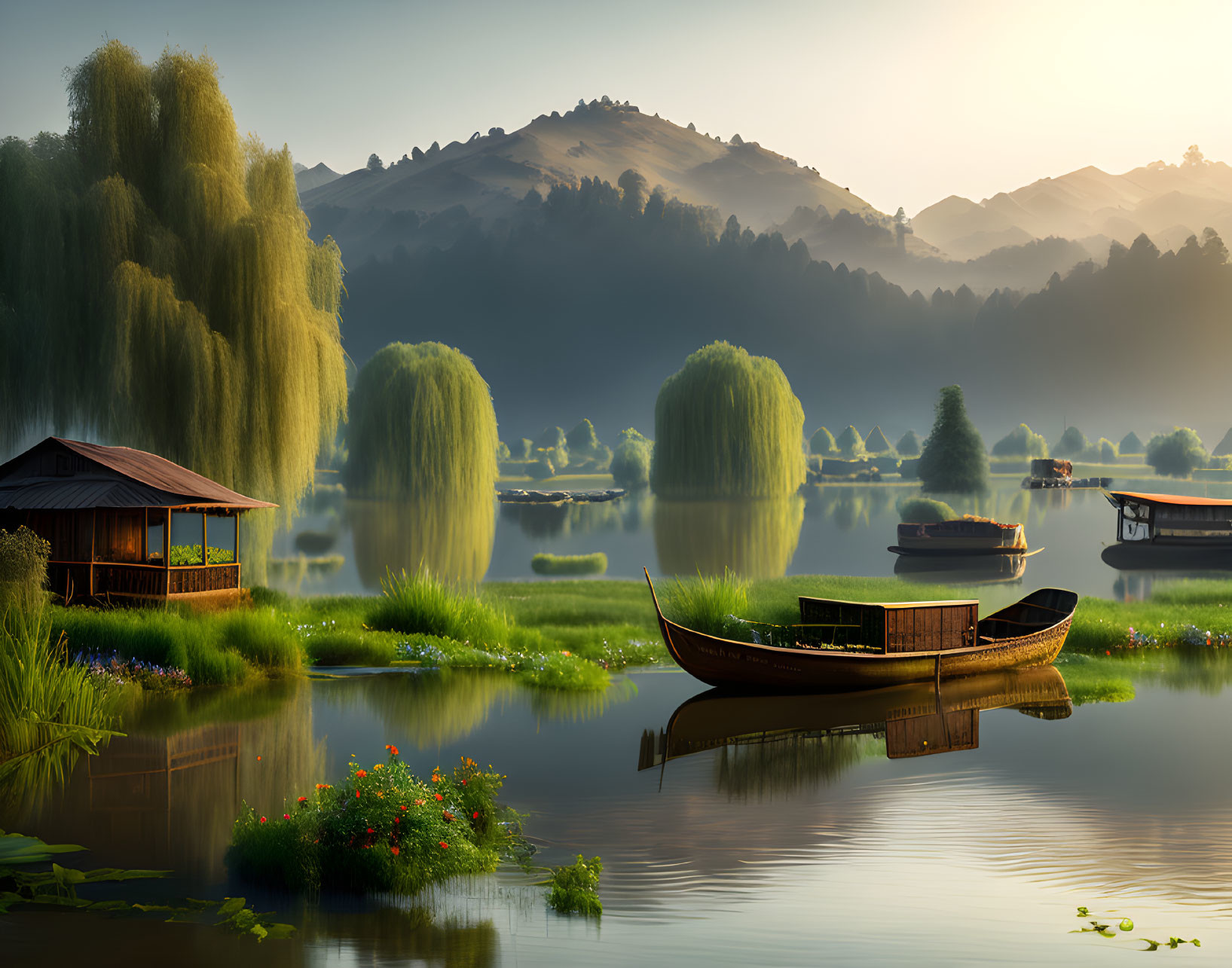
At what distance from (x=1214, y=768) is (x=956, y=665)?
533 centimetres

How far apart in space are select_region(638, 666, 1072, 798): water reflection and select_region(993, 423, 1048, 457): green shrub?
180594mm

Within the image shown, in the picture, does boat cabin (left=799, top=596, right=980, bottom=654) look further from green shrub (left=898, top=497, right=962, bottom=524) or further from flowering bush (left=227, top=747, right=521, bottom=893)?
green shrub (left=898, top=497, right=962, bottom=524)

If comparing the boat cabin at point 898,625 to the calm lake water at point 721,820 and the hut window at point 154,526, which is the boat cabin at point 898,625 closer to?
the calm lake water at point 721,820

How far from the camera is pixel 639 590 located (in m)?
30.4

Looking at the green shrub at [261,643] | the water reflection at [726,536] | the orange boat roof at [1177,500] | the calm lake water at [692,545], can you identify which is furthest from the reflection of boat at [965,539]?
the green shrub at [261,643]

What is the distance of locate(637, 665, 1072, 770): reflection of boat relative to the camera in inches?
559

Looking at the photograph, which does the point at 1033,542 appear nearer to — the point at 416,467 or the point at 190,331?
the point at 416,467

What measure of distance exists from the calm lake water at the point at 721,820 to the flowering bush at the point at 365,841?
0.25 metres

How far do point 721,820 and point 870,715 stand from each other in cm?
619

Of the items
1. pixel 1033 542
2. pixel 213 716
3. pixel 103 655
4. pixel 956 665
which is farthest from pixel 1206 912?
pixel 1033 542

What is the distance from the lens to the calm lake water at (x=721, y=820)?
7.33m

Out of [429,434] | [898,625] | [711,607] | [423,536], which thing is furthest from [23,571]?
[429,434]

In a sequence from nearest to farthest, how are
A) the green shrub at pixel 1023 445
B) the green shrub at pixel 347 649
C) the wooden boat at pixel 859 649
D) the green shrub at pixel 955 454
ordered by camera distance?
1. the wooden boat at pixel 859 649
2. the green shrub at pixel 347 649
3. the green shrub at pixel 955 454
4. the green shrub at pixel 1023 445

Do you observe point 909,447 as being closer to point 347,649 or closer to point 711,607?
point 711,607
